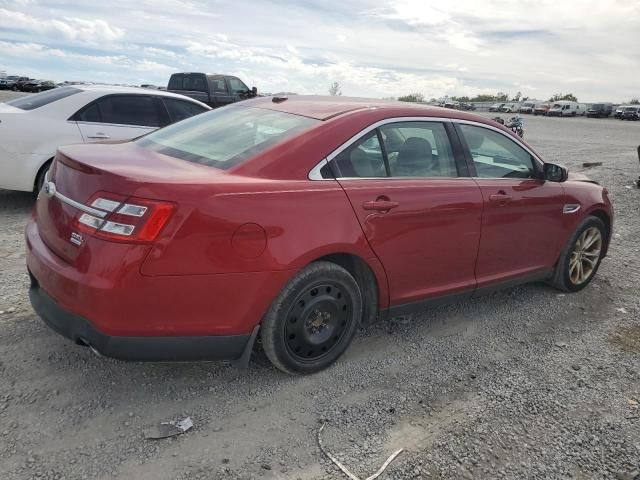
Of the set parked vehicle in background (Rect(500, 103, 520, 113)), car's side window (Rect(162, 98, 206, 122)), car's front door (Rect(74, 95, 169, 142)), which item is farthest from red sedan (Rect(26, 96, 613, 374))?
parked vehicle in background (Rect(500, 103, 520, 113))

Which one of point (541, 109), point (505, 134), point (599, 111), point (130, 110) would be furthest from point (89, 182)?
point (599, 111)

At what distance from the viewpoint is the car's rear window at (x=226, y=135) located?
9.57 feet

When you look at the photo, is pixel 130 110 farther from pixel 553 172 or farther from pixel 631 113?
pixel 631 113

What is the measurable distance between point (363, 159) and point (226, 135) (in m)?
0.86

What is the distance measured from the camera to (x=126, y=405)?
2.71 metres

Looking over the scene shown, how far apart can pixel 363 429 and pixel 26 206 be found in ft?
17.6

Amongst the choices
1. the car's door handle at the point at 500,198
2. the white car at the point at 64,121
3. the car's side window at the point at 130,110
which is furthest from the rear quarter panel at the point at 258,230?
the car's side window at the point at 130,110

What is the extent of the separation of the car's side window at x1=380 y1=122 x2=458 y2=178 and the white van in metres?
59.8

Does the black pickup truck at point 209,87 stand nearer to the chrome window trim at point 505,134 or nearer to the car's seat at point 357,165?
the chrome window trim at point 505,134

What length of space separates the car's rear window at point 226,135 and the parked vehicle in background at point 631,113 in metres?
56.3

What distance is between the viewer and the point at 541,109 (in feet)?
193

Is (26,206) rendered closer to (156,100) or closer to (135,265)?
(156,100)

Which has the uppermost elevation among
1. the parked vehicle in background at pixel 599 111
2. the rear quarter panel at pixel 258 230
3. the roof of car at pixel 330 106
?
the parked vehicle in background at pixel 599 111

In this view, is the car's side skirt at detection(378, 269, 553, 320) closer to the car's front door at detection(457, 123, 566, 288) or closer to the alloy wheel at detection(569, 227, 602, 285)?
the car's front door at detection(457, 123, 566, 288)
